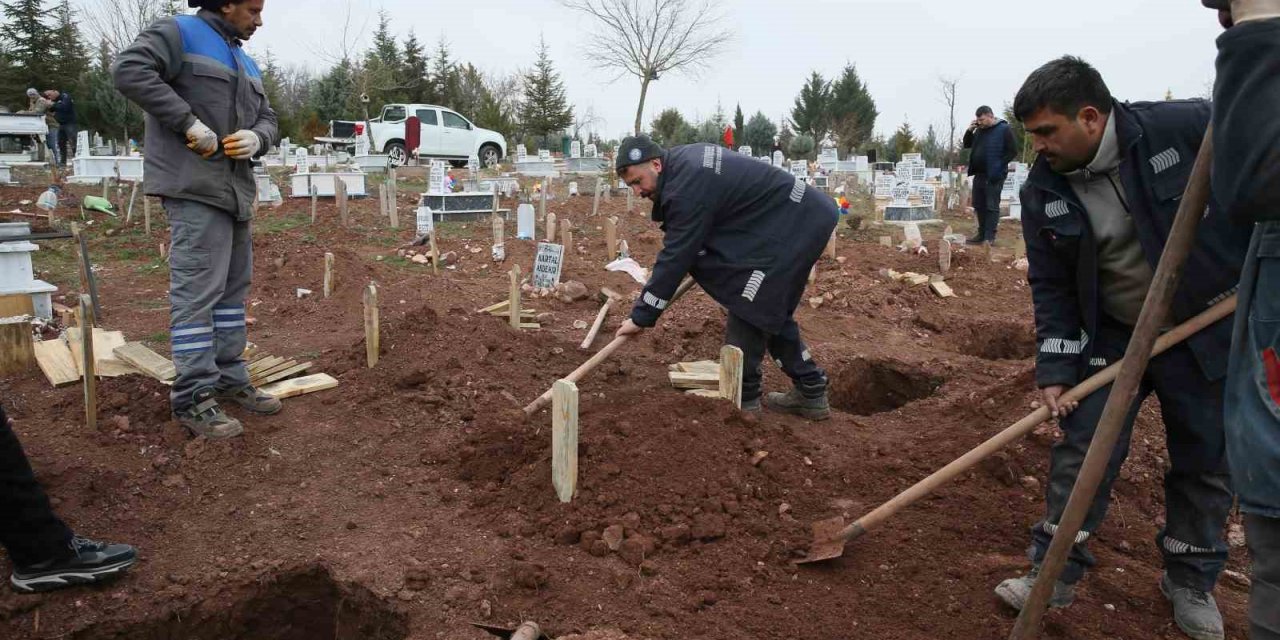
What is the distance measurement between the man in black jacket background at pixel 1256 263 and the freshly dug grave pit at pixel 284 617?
7.79ft

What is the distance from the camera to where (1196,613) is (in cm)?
248

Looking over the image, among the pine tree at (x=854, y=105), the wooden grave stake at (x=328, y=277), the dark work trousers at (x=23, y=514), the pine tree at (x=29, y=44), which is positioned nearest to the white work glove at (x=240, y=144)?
the dark work trousers at (x=23, y=514)

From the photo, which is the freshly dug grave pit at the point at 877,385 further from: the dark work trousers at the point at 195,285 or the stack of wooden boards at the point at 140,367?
the dark work trousers at the point at 195,285

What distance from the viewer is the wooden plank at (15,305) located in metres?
5.43

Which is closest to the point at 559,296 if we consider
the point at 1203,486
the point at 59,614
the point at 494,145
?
the point at 59,614

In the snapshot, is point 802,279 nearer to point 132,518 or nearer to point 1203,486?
point 1203,486

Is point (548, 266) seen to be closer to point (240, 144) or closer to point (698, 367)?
point (698, 367)

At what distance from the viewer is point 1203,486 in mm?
2510

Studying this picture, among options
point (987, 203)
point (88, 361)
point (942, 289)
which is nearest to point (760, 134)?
point (987, 203)

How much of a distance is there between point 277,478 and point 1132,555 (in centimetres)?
359

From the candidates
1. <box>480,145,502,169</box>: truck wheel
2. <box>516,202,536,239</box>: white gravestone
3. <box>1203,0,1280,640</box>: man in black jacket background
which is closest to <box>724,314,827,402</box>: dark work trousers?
<box>1203,0,1280,640</box>: man in black jacket background

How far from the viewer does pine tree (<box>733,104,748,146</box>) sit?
130ft

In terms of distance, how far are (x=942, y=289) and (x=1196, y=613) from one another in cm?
598

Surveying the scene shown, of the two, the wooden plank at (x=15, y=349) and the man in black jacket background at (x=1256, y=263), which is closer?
the man in black jacket background at (x=1256, y=263)
